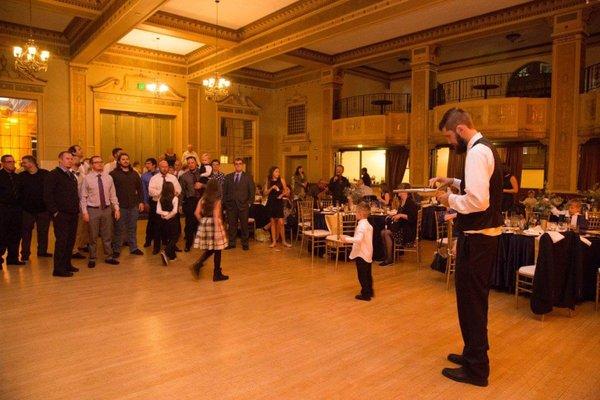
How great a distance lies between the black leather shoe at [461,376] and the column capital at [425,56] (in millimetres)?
10179

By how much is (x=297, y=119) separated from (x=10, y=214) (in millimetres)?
10998

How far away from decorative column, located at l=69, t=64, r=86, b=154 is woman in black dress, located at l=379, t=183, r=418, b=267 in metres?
9.52

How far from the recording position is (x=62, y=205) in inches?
225

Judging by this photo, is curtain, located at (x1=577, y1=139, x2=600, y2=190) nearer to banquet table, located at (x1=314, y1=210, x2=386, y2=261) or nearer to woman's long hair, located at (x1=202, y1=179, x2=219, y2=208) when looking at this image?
banquet table, located at (x1=314, y1=210, x2=386, y2=261)

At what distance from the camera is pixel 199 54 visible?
44.1 feet

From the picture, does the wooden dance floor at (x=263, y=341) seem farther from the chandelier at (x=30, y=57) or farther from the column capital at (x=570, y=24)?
the column capital at (x=570, y=24)

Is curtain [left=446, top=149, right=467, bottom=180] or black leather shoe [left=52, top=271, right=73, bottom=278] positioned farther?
curtain [left=446, top=149, right=467, bottom=180]

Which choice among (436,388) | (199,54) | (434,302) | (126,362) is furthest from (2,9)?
(436,388)

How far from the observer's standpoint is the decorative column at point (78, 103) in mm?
12336

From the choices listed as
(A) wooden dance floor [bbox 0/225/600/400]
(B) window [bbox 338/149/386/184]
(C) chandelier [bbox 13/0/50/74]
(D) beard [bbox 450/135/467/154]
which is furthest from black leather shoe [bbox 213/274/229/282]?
(B) window [bbox 338/149/386/184]

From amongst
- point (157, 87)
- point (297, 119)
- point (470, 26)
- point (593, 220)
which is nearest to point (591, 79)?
point (470, 26)

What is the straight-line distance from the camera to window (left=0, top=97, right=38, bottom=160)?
1226 cm

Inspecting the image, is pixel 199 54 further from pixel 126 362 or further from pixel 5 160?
pixel 126 362

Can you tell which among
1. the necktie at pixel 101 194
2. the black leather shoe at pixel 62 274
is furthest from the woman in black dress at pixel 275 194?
the black leather shoe at pixel 62 274
